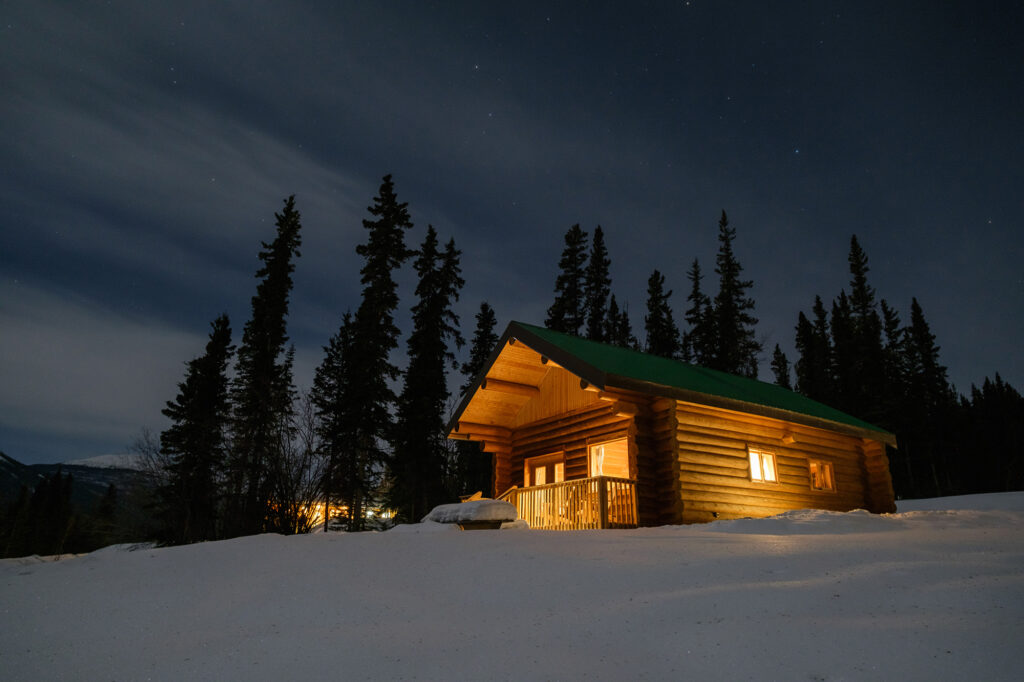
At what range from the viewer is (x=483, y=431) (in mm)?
17891

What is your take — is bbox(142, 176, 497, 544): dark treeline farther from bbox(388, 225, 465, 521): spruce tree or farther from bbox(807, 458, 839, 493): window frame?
bbox(807, 458, 839, 493): window frame

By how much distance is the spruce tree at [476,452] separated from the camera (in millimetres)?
37625

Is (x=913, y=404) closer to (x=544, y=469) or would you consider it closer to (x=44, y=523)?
(x=544, y=469)

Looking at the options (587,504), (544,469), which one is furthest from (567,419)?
(587,504)

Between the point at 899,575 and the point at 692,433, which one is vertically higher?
the point at 692,433

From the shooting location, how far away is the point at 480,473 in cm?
3772

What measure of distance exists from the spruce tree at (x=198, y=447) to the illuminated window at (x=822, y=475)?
19.5 m

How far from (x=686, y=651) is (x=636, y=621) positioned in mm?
779

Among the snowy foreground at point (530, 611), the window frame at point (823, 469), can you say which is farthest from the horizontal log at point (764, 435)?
the snowy foreground at point (530, 611)

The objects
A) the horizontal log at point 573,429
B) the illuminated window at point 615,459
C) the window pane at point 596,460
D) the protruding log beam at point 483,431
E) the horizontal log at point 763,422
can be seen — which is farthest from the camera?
the illuminated window at point 615,459

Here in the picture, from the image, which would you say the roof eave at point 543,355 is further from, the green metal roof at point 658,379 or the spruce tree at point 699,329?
the spruce tree at point 699,329

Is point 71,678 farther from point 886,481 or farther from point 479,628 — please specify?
point 886,481

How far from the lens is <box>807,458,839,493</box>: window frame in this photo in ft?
55.1

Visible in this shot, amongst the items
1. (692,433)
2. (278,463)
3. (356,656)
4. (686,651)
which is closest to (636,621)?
(686,651)
